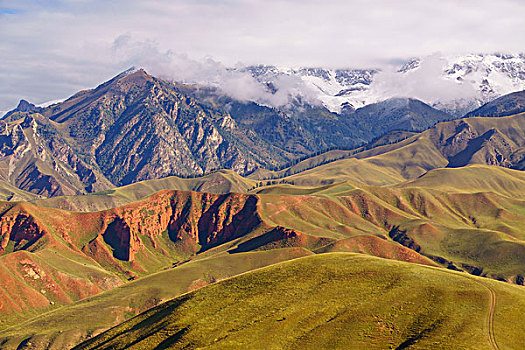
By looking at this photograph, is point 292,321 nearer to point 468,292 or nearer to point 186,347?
point 186,347

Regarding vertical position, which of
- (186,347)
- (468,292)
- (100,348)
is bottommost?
(100,348)

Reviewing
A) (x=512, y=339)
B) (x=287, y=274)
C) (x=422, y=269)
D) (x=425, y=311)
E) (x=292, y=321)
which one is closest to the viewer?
(x=512, y=339)

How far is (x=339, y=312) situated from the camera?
13750 centimetres

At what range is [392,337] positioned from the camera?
121375mm

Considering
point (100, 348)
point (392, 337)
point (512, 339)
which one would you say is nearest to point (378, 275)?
point (392, 337)

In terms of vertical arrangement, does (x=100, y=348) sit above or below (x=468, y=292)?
below

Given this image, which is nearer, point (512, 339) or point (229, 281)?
point (512, 339)

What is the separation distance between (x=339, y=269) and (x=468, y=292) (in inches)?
1644

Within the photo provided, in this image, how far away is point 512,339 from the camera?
113 m

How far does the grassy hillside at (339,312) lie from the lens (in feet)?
396

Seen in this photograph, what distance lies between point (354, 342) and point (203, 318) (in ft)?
165

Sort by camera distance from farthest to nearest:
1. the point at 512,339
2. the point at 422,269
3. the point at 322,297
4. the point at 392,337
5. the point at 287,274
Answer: the point at 287,274 → the point at 422,269 → the point at 322,297 → the point at 392,337 → the point at 512,339

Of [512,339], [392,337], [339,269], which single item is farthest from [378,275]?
[512,339]

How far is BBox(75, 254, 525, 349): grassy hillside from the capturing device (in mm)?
120562
